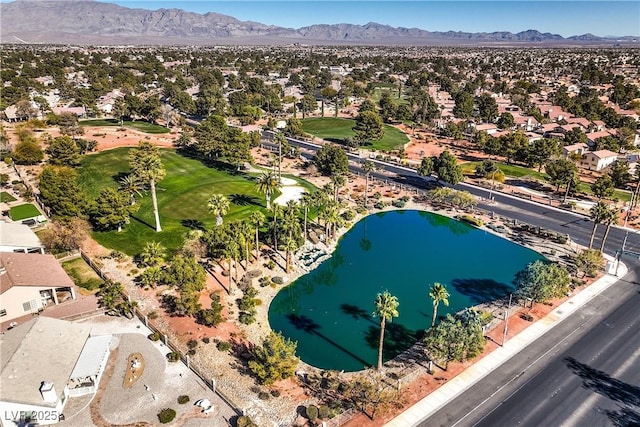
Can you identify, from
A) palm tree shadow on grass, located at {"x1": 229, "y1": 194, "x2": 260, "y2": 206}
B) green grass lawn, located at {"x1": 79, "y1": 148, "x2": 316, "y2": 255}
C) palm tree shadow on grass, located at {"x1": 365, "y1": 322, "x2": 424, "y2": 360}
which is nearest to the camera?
palm tree shadow on grass, located at {"x1": 365, "y1": 322, "x2": 424, "y2": 360}

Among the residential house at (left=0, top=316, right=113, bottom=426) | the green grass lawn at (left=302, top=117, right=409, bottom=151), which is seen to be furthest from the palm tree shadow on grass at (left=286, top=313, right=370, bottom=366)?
the green grass lawn at (left=302, top=117, right=409, bottom=151)

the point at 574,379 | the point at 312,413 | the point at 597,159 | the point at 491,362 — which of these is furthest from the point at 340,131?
the point at 312,413

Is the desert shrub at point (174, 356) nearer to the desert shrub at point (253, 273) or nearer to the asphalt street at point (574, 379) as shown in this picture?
the desert shrub at point (253, 273)

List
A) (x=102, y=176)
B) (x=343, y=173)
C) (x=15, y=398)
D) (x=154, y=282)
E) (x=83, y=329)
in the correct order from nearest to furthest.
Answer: (x=15, y=398) < (x=83, y=329) < (x=154, y=282) < (x=102, y=176) < (x=343, y=173)

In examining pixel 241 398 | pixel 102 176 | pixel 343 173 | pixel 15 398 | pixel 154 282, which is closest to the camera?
pixel 15 398

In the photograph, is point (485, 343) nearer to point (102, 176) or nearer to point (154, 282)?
point (154, 282)

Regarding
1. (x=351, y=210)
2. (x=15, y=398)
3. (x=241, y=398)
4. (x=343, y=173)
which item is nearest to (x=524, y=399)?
(x=241, y=398)

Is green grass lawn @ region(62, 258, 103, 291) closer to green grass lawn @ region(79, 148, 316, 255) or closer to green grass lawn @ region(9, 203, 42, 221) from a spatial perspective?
green grass lawn @ region(79, 148, 316, 255)
